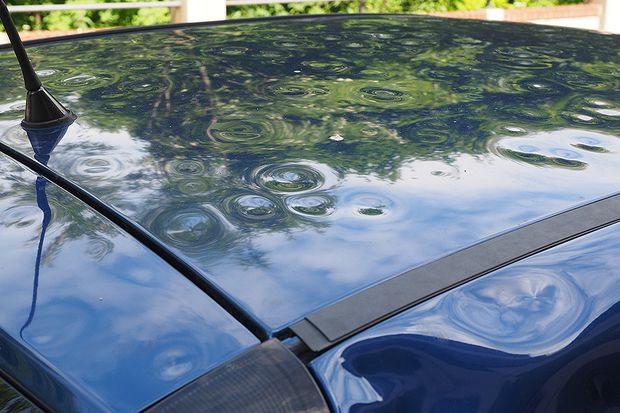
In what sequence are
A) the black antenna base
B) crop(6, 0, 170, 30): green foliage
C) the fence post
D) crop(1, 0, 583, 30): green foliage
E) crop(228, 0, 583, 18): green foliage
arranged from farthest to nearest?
crop(228, 0, 583, 18): green foliage
crop(1, 0, 583, 30): green foliage
crop(6, 0, 170, 30): green foliage
the fence post
the black antenna base

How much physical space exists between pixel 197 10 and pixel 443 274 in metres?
7.01

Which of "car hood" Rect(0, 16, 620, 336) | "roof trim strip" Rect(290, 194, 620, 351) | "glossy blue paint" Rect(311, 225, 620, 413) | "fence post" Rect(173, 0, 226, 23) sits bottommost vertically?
"glossy blue paint" Rect(311, 225, 620, 413)

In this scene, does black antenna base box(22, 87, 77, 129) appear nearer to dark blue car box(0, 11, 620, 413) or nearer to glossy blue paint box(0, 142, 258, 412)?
dark blue car box(0, 11, 620, 413)

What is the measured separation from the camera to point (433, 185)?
108 centimetres

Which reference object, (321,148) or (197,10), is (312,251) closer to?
(321,148)

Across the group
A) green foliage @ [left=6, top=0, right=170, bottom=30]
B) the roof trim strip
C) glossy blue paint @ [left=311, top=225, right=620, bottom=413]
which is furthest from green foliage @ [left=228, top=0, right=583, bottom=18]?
glossy blue paint @ [left=311, top=225, right=620, bottom=413]

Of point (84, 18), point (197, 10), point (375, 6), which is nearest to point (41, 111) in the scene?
point (197, 10)

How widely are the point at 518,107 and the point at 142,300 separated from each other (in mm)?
1031

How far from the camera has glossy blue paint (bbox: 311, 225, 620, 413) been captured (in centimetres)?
75

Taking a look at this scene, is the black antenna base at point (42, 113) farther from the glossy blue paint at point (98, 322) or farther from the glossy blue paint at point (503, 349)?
the glossy blue paint at point (503, 349)

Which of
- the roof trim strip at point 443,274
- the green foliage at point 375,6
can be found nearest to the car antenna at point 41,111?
the roof trim strip at point 443,274

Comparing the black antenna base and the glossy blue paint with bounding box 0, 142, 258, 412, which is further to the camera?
the black antenna base

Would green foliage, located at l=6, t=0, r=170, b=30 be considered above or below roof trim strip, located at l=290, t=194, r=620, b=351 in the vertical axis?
above

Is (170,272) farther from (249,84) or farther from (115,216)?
(249,84)
